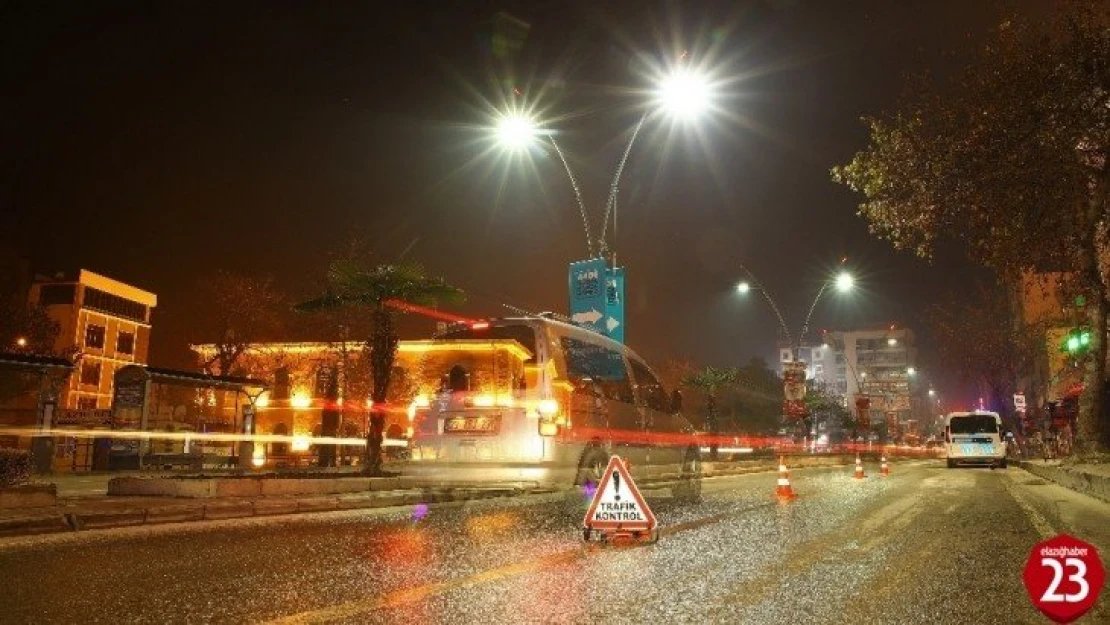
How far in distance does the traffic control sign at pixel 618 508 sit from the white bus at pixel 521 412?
2.78 meters

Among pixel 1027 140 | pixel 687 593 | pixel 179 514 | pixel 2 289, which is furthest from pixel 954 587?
pixel 2 289

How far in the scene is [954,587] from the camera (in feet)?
18.3

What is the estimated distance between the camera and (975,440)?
32.9 metres

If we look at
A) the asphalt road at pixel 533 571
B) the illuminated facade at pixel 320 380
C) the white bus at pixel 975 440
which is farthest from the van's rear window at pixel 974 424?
the asphalt road at pixel 533 571

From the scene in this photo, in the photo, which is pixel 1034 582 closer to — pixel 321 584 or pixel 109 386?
pixel 321 584

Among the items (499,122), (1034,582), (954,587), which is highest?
(499,122)

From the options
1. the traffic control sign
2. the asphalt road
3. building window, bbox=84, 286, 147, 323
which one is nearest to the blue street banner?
the asphalt road

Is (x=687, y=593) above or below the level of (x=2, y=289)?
below

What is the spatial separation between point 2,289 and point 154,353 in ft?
56.3

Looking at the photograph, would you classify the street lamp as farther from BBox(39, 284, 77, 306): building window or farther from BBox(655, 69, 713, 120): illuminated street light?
BBox(39, 284, 77, 306): building window

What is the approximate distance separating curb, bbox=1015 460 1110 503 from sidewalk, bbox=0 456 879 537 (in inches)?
279

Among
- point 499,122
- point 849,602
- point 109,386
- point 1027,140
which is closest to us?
point 849,602

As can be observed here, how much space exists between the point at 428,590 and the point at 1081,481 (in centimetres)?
1562

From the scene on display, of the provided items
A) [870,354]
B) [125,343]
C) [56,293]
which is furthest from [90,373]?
[870,354]
